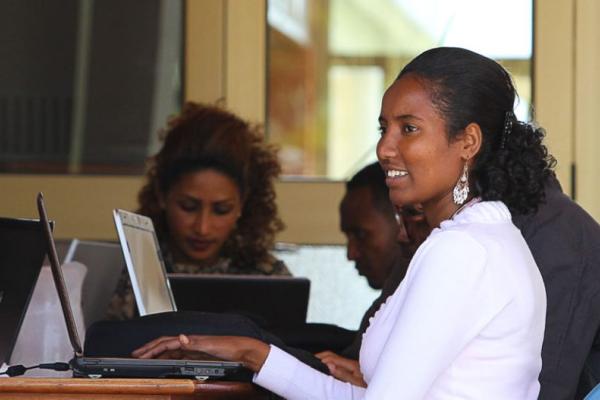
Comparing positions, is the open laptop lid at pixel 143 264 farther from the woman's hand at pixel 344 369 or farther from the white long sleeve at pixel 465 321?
the white long sleeve at pixel 465 321

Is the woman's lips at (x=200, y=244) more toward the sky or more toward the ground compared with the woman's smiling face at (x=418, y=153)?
more toward the ground

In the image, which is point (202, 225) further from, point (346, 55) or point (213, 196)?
point (346, 55)

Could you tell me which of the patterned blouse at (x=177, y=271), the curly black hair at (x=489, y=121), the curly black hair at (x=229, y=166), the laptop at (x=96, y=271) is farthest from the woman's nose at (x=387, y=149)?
the curly black hair at (x=229, y=166)

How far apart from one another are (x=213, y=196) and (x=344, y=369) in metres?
1.47

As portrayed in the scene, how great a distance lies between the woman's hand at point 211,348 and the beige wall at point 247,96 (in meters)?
2.03

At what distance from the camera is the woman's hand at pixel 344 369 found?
2799 millimetres

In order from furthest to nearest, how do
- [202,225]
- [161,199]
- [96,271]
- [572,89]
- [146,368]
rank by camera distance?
[572,89] < [161,199] < [202,225] < [96,271] < [146,368]

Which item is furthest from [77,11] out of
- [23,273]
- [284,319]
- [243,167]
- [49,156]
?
[23,273]

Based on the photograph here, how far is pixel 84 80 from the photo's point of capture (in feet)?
15.2

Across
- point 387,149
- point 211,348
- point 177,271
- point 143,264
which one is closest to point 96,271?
point 177,271

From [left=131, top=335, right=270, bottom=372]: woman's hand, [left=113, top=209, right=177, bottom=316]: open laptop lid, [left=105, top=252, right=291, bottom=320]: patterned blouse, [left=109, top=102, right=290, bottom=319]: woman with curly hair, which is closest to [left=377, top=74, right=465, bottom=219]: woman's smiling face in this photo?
[left=131, top=335, right=270, bottom=372]: woman's hand

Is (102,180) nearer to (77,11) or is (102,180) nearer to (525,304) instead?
(77,11)

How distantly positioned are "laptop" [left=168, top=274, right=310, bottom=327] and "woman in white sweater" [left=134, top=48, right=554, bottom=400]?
0.89 m

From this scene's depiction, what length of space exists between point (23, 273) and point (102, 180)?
200cm
